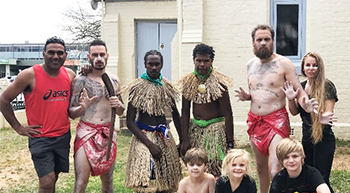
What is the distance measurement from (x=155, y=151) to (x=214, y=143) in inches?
25.7

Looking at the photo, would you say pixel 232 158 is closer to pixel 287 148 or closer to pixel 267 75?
pixel 287 148

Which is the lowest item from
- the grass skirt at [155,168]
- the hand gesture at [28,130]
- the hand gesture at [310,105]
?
the grass skirt at [155,168]

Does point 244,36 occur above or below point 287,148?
above

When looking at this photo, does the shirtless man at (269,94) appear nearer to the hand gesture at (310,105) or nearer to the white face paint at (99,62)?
the hand gesture at (310,105)

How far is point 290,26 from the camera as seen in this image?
30.9ft

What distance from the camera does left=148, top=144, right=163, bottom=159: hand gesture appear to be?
4418mm

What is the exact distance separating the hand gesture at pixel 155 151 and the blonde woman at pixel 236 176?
778 millimetres

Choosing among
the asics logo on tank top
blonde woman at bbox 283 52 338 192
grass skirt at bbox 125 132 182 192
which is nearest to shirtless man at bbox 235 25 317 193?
blonde woman at bbox 283 52 338 192

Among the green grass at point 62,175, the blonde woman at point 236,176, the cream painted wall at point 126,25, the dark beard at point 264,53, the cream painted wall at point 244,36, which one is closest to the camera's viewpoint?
the blonde woman at point 236,176

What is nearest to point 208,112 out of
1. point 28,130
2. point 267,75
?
point 267,75

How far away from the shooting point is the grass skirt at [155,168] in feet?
14.5

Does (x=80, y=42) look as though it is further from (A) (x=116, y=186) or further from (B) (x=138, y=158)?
(B) (x=138, y=158)

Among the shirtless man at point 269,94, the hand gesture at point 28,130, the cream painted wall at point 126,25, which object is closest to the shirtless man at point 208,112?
the shirtless man at point 269,94

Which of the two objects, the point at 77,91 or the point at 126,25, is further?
the point at 126,25
